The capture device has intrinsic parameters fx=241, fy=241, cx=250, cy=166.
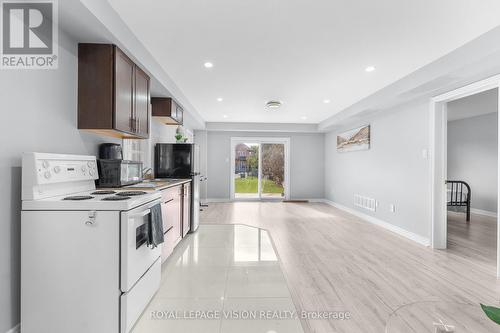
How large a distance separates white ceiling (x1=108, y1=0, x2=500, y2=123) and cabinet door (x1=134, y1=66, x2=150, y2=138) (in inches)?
12.8

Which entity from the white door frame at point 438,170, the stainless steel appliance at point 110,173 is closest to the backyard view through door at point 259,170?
the white door frame at point 438,170

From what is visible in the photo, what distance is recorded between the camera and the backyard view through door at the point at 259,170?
25.5ft

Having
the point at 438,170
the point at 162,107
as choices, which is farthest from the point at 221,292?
the point at 438,170

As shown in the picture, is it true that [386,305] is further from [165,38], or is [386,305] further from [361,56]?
[165,38]

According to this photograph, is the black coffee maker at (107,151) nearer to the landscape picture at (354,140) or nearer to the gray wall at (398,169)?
the gray wall at (398,169)

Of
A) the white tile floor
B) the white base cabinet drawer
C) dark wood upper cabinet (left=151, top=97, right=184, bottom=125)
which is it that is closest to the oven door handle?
the white base cabinet drawer

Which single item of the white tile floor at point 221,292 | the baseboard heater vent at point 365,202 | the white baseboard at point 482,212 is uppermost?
the baseboard heater vent at point 365,202

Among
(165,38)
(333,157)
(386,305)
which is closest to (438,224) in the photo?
(386,305)

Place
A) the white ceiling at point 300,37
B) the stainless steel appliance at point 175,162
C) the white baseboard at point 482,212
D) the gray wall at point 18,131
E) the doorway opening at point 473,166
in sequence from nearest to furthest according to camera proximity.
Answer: the gray wall at point 18,131, the white ceiling at point 300,37, the stainless steel appliance at point 175,162, the doorway opening at point 473,166, the white baseboard at point 482,212

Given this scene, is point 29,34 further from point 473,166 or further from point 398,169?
point 473,166

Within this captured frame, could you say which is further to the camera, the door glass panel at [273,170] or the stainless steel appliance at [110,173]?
the door glass panel at [273,170]

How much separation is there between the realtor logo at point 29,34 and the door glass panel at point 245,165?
19.7ft

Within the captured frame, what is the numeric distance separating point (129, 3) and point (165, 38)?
55 cm

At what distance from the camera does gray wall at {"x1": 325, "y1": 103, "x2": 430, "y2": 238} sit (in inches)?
149
